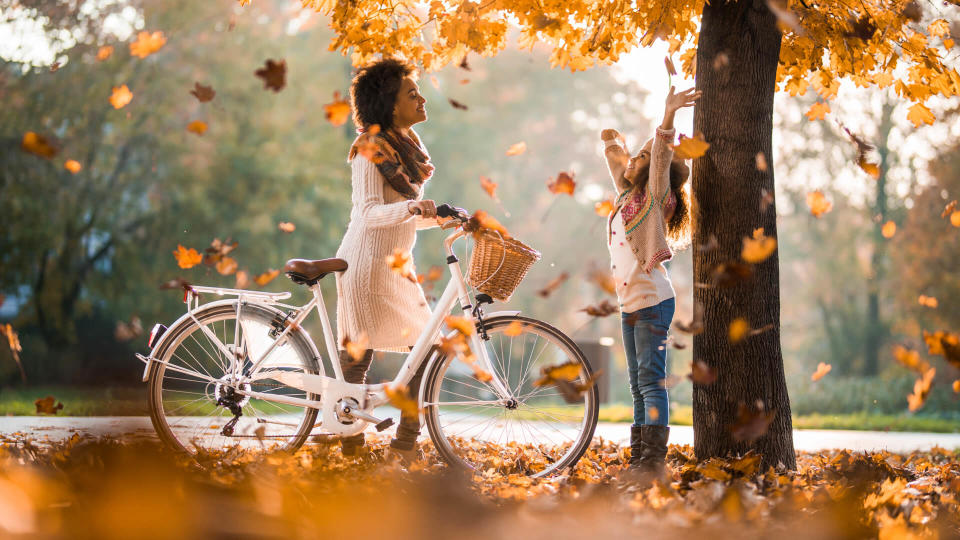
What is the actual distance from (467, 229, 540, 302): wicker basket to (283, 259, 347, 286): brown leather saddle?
2.34 feet

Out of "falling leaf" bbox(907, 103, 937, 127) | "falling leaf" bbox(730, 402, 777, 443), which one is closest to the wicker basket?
"falling leaf" bbox(730, 402, 777, 443)

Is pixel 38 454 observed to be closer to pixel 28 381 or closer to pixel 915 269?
pixel 28 381

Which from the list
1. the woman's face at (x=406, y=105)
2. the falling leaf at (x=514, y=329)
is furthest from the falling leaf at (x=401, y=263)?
the woman's face at (x=406, y=105)

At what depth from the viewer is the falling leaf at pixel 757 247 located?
4.54 metres

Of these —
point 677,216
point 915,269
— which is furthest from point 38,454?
point 915,269

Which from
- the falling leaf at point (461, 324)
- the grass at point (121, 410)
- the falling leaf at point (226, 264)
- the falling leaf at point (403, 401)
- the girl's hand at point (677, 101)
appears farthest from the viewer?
the grass at point (121, 410)

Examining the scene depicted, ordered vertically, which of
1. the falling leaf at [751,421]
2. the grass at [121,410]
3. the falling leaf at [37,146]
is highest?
the falling leaf at [37,146]

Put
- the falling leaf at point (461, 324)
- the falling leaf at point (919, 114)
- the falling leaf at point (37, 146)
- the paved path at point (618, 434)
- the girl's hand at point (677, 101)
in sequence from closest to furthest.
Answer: the falling leaf at point (37, 146), the falling leaf at point (461, 324), the girl's hand at point (677, 101), the falling leaf at point (919, 114), the paved path at point (618, 434)

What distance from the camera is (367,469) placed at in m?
4.18

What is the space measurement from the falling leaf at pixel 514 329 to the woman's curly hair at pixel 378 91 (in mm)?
1257

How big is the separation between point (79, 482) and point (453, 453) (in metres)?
1.68

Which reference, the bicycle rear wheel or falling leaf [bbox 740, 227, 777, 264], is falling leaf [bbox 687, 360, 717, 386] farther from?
the bicycle rear wheel

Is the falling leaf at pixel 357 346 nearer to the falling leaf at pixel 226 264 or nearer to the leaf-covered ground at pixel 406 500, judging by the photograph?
the leaf-covered ground at pixel 406 500

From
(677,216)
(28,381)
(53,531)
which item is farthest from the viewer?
(28,381)
